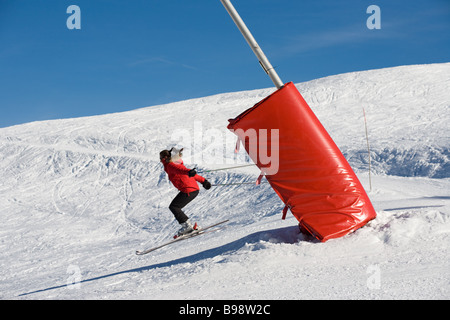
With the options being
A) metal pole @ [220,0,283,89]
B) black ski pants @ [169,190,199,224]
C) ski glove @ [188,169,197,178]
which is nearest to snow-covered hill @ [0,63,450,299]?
black ski pants @ [169,190,199,224]

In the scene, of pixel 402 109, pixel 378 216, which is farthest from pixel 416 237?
pixel 402 109

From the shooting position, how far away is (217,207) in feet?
47.4

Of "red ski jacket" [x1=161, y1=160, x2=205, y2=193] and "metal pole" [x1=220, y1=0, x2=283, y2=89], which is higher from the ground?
"metal pole" [x1=220, y1=0, x2=283, y2=89]

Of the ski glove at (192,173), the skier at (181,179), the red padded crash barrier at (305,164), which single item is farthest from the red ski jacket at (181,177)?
the red padded crash barrier at (305,164)

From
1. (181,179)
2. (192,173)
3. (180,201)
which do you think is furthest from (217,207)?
(192,173)

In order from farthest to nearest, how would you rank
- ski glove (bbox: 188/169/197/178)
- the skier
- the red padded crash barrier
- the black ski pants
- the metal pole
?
the black ski pants, the skier, ski glove (bbox: 188/169/197/178), the metal pole, the red padded crash barrier

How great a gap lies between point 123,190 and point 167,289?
1267cm

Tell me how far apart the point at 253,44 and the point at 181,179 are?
7.94 ft

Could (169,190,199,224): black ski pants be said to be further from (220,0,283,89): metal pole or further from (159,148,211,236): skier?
(220,0,283,89): metal pole

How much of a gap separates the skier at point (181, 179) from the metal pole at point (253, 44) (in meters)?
1.80

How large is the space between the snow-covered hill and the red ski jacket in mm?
1009

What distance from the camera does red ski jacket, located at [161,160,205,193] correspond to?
25.0 ft

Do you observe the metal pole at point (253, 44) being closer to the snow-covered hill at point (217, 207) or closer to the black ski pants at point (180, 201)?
the snow-covered hill at point (217, 207)

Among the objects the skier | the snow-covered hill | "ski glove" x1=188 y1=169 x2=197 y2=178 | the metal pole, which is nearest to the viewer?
the snow-covered hill
